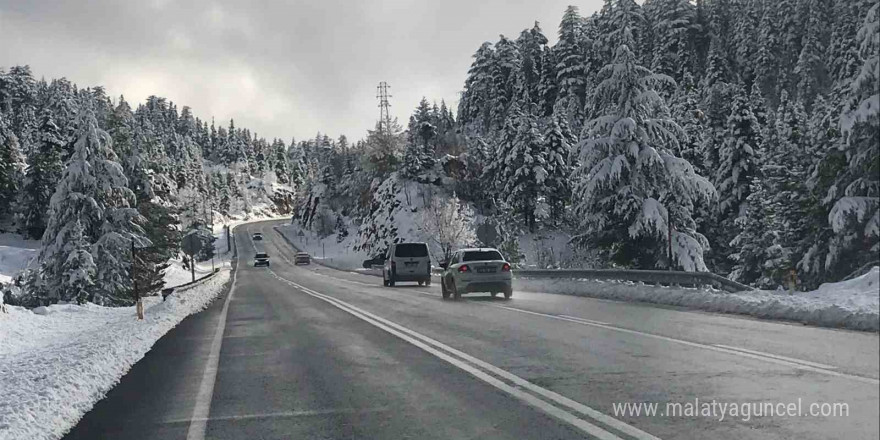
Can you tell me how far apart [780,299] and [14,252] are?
8405 cm

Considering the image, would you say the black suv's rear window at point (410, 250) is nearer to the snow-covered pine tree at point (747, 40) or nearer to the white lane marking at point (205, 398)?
the white lane marking at point (205, 398)

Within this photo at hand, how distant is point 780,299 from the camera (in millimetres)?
13055

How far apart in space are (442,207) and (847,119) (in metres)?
77.4

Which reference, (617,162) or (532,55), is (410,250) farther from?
(532,55)

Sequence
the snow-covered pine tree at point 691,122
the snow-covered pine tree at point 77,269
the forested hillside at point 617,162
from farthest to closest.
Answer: the snow-covered pine tree at point 691,122 → the snow-covered pine tree at point 77,269 → the forested hillside at point 617,162

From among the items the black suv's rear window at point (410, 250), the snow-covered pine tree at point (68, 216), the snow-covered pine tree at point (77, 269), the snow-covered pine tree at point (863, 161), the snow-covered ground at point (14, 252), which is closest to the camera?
the snow-covered pine tree at point (863, 161)

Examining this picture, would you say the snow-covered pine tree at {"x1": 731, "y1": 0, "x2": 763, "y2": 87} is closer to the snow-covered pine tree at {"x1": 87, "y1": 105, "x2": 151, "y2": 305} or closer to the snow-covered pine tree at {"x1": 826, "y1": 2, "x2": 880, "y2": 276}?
the snow-covered pine tree at {"x1": 87, "y1": 105, "x2": 151, "y2": 305}

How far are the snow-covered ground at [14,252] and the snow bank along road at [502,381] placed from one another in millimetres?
63755

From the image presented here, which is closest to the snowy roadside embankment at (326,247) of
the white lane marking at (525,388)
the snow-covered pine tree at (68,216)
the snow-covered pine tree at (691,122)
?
the snow-covered pine tree at (691,122)

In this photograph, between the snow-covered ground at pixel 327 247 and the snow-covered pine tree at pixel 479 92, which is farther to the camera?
the snow-covered pine tree at pixel 479 92

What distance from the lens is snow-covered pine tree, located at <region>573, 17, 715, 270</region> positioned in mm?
28656

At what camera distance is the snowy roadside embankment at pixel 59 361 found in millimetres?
7699

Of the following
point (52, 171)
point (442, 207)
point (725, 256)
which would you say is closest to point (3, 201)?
point (52, 171)

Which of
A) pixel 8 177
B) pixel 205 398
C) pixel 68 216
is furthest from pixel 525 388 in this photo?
pixel 8 177
